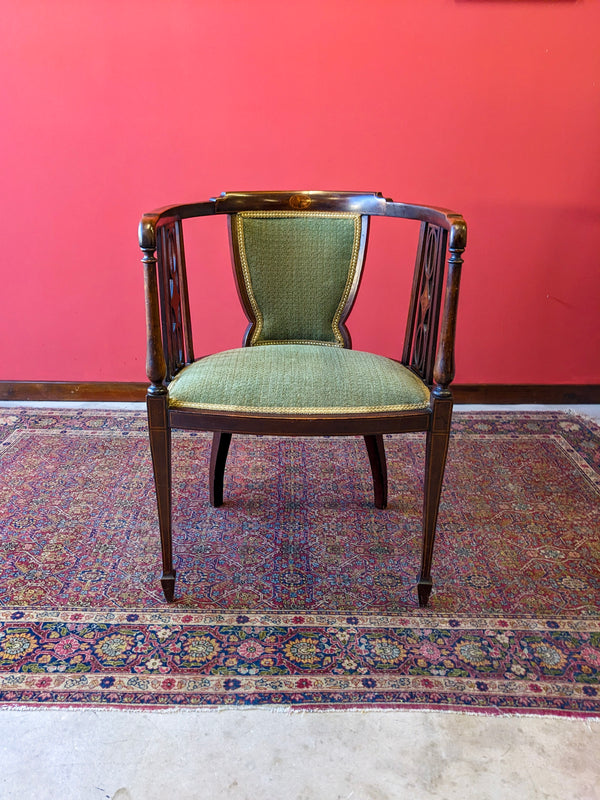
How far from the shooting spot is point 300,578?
1.73 m

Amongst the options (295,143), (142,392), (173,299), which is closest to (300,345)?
(173,299)

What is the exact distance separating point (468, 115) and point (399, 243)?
0.51 meters

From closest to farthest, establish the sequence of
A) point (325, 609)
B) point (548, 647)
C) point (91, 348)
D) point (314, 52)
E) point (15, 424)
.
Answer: point (548, 647)
point (325, 609)
point (314, 52)
point (15, 424)
point (91, 348)

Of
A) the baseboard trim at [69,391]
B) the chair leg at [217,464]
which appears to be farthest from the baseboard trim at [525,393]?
the baseboard trim at [69,391]

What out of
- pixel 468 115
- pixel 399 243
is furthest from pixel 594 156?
pixel 399 243

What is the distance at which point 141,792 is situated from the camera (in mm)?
1170

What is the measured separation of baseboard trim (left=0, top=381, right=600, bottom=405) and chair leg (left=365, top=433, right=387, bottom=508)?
0.91 metres

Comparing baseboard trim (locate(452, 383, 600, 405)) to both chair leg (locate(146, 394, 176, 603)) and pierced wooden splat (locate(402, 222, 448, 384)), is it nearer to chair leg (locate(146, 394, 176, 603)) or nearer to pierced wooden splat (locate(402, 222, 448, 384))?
pierced wooden splat (locate(402, 222, 448, 384))

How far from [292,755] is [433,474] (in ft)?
2.10

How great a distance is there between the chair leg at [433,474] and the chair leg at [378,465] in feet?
1.29

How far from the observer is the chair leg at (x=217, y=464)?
194 centimetres

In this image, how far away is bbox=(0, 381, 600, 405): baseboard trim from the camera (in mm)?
2801

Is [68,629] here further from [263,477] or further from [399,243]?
[399,243]

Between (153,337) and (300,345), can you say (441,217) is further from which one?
(153,337)
